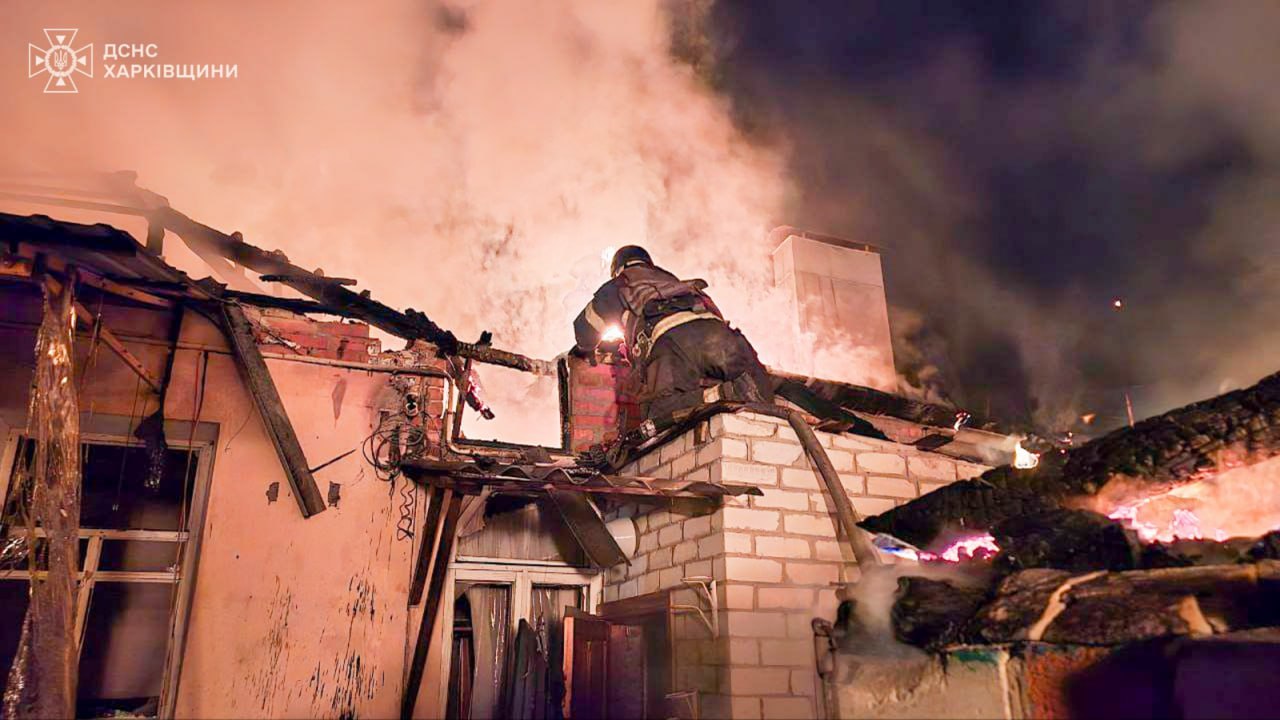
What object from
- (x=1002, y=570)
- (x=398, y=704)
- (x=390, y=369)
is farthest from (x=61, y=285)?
(x=1002, y=570)

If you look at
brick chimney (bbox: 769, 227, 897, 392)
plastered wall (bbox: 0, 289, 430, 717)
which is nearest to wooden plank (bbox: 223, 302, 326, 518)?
plastered wall (bbox: 0, 289, 430, 717)

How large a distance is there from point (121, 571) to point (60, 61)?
23.1ft

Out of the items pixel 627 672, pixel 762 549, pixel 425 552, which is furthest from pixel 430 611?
pixel 762 549

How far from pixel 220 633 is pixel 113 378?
2.44 metres

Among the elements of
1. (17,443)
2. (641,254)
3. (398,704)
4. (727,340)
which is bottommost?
(398,704)

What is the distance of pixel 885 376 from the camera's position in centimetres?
1455

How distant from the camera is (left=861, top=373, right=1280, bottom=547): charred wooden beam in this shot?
379 centimetres

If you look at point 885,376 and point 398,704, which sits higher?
point 885,376

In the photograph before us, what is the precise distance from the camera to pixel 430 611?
6297 millimetres

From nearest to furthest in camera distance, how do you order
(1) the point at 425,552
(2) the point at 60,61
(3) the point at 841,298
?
(1) the point at 425,552 < (2) the point at 60,61 < (3) the point at 841,298

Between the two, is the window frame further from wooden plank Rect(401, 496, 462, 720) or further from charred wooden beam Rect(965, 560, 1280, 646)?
charred wooden beam Rect(965, 560, 1280, 646)

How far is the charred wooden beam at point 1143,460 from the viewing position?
3791 millimetres

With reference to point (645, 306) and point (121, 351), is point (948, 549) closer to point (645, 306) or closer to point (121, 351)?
point (645, 306)

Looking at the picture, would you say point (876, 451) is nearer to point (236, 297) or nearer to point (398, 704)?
point (398, 704)
